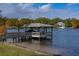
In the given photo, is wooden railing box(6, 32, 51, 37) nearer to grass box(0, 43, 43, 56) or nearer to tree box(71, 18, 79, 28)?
grass box(0, 43, 43, 56)

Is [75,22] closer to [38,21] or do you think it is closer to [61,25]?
[61,25]

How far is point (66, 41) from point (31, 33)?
13.4 inches

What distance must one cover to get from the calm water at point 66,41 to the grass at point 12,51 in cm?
24

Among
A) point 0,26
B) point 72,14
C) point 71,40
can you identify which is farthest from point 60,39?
point 0,26

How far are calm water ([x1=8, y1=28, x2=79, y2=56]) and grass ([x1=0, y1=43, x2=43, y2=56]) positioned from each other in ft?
0.77

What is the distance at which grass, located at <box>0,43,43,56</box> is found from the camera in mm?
1813

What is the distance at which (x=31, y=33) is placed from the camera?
1.84 m

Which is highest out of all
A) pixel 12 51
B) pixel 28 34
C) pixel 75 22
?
pixel 75 22

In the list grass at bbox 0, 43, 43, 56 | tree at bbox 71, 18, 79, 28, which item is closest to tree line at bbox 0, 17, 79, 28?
tree at bbox 71, 18, 79, 28

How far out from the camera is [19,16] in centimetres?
183

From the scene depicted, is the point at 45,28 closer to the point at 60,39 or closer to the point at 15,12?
the point at 60,39

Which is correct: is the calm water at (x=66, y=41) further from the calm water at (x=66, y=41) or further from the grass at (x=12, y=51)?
the grass at (x=12, y=51)

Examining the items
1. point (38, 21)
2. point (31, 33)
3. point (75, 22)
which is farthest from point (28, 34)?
point (75, 22)

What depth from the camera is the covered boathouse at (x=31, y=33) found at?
5.97ft
